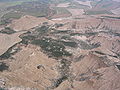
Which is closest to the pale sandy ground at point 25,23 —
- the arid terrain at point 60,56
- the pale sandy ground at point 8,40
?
the arid terrain at point 60,56

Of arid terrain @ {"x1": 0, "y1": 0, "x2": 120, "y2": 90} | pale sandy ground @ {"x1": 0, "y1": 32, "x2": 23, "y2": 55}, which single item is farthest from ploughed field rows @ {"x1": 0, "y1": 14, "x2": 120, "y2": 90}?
pale sandy ground @ {"x1": 0, "y1": 32, "x2": 23, "y2": 55}

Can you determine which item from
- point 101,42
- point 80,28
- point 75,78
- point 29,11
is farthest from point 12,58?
point 29,11

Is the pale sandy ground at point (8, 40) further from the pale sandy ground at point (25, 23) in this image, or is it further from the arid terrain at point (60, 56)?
the pale sandy ground at point (25, 23)

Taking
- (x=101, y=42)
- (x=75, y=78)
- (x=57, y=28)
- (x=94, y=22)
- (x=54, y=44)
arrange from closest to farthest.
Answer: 1. (x=75, y=78)
2. (x=54, y=44)
3. (x=101, y=42)
4. (x=57, y=28)
5. (x=94, y=22)

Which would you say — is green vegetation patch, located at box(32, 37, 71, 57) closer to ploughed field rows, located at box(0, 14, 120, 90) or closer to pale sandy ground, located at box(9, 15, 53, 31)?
ploughed field rows, located at box(0, 14, 120, 90)

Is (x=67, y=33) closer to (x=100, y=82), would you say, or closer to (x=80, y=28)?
(x=80, y=28)

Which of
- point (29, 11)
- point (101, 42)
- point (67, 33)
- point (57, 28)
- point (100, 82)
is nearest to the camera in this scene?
point (100, 82)

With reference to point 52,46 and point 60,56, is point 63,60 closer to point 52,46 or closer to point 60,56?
point 60,56
